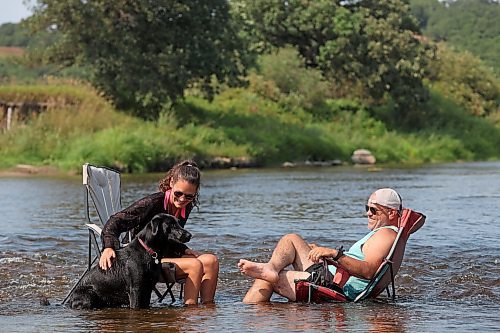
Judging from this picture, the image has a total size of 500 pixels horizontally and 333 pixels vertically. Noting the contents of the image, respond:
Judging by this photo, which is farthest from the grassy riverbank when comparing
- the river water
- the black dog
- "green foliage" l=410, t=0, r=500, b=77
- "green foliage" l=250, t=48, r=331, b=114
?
"green foliage" l=410, t=0, r=500, b=77

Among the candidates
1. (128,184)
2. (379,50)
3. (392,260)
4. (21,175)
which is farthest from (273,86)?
(392,260)

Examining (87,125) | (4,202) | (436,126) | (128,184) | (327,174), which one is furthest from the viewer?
(436,126)

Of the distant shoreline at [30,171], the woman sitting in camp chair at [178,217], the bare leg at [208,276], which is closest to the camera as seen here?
the woman sitting in camp chair at [178,217]

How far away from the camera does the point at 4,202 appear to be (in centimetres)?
1875

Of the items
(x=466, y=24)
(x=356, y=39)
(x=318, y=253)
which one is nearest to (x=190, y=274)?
(x=318, y=253)

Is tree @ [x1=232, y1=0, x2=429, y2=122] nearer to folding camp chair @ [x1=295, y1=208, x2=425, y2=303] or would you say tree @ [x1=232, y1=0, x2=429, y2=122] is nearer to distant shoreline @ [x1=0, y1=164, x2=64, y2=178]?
distant shoreline @ [x1=0, y1=164, x2=64, y2=178]

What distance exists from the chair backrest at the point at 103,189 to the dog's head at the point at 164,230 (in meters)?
1.58

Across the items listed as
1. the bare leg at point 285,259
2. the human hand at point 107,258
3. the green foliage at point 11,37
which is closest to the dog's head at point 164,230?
the human hand at point 107,258

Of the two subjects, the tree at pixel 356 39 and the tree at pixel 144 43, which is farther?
the tree at pixel 356 39

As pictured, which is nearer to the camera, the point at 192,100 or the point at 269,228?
the point at 269,228

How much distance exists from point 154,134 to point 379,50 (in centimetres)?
1720

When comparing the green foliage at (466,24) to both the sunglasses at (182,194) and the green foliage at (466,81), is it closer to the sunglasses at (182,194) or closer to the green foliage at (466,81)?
the green foliage at (466,81)

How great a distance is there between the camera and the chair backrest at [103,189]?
923 cm

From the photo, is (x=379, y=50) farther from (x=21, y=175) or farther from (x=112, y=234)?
(x=112, y=234)
